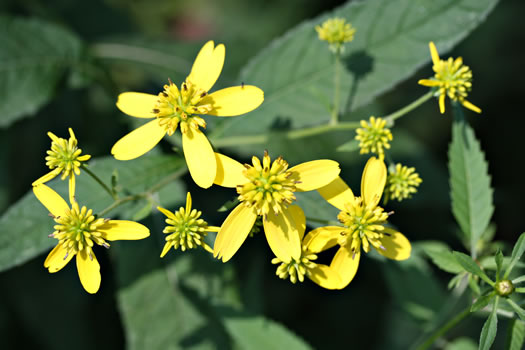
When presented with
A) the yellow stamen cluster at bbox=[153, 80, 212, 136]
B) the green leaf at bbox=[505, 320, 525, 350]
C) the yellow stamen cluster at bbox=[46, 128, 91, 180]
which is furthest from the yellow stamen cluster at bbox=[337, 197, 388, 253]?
the yellow stamen cluster at bbox=[46, 128, 91, 180]

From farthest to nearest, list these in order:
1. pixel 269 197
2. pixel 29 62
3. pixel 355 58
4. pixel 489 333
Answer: pixel 29 62, pixel 355 58, pixel 269 197, pixel 489 333

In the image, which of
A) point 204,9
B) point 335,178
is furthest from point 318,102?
point 204,9

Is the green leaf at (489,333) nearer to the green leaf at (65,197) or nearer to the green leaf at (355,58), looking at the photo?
the green leaf at (355,58)

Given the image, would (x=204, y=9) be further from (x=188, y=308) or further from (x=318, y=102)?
(x=188, y=308)

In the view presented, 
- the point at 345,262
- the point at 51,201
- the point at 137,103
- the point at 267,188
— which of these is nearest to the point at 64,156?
the point at 51,201

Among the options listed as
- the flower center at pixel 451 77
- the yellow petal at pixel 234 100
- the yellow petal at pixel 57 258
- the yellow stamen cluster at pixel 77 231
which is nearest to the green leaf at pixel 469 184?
the flower center at pixel 451 77

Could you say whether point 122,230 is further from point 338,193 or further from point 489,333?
point 489,333
